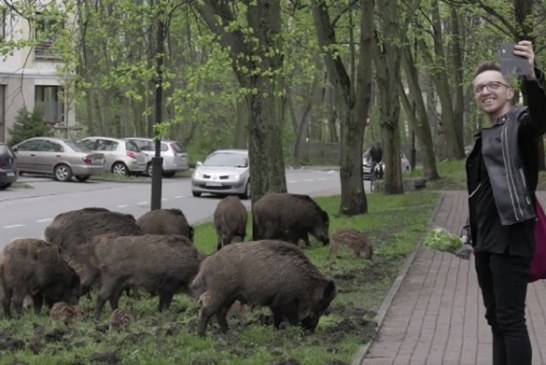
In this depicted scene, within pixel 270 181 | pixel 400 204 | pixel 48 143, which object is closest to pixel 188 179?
pixel 48 143

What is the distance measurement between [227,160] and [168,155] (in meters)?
11.7

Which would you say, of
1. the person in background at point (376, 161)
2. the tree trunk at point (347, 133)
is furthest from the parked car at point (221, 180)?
the tree trunk at point (347, 133)

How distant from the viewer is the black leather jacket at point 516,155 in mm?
6375

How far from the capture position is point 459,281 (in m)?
14.2

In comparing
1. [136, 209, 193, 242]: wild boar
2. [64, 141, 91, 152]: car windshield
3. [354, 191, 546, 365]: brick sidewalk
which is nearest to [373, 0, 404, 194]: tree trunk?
[354, 191, 546, 365]: brick sidewalk

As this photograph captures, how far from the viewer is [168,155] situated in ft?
159

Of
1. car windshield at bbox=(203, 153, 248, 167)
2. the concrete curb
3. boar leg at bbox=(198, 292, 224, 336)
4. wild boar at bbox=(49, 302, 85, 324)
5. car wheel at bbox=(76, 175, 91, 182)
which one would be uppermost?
car windshield at bbox=(203, 153, 248, 167)

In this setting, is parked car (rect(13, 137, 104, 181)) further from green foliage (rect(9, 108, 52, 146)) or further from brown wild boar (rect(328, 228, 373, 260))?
brown wild boar (rect(328, 228, 373, 260))

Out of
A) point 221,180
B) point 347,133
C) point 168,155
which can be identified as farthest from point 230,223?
point 168,155

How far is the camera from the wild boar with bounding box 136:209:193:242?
15305 mm

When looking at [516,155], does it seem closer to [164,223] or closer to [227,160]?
[164,223]

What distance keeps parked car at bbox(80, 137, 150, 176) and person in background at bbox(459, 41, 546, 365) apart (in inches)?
1611

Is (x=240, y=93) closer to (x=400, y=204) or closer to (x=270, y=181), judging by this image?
(x=270, y=181)

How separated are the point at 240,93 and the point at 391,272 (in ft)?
15.7
